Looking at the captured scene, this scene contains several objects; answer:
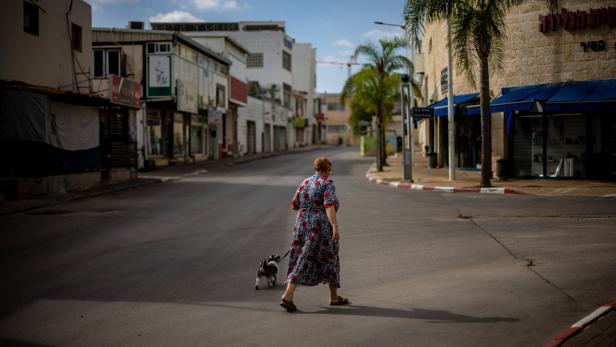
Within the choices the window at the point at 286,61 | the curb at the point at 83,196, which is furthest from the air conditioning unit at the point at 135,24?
the window at the point at 286,61

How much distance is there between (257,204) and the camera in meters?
16.3

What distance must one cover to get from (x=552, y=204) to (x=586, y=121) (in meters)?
8.44

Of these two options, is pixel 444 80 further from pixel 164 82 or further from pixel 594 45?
pixel 164 82

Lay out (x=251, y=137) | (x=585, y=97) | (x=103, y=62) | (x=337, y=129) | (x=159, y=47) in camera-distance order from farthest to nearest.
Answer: (x=337, y=129), (x=251, y=137), (x=159, y=47), (x=103, y=62), (x=585, y=97)

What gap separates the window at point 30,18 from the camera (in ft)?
69.7

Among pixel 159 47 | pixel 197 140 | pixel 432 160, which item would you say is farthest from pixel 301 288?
pixel 197 140

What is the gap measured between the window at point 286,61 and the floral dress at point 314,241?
69.2 m

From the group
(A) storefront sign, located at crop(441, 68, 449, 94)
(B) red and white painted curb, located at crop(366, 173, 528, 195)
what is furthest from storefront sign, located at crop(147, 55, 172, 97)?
(B) red and white painted curb, located at crop(366, 173, 528, 195)

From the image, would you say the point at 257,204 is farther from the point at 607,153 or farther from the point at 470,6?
the point at 607,153

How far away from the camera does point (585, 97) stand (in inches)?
842

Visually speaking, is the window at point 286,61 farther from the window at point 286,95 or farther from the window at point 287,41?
the window at point 286,95

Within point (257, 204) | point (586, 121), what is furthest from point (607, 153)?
point (257, 204)

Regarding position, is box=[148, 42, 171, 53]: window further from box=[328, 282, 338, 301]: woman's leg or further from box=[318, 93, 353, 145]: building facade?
box=[318, 93, 353, 145]: building facade

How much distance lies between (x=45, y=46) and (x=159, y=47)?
1269 centimetres
